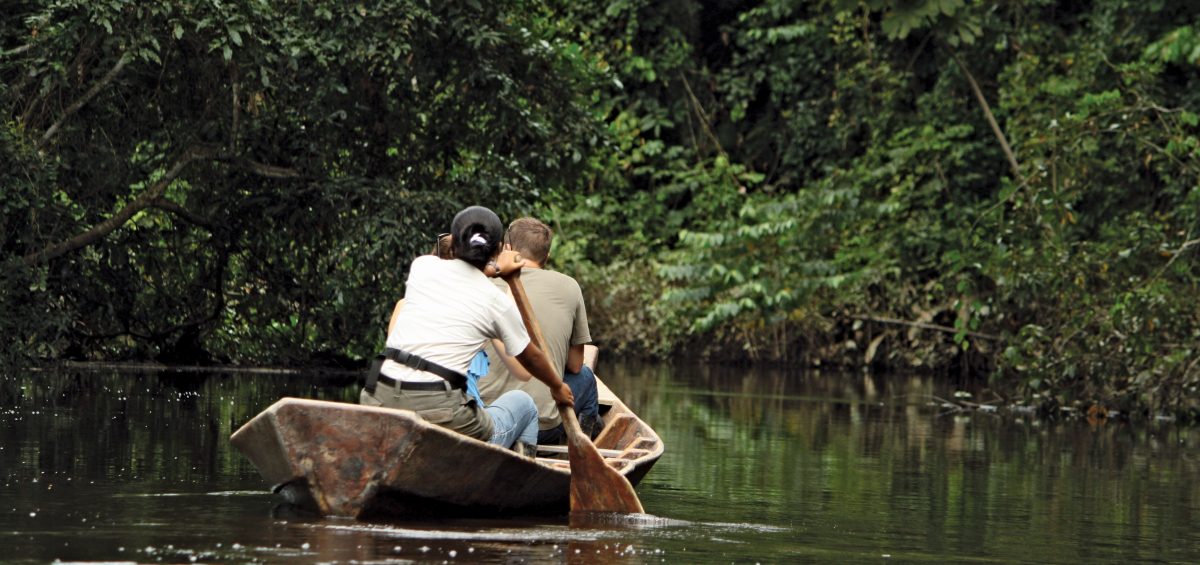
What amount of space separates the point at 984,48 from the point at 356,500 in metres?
23.5

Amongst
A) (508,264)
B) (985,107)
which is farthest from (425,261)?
(985,107)

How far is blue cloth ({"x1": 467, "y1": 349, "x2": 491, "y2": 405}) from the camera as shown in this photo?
845 centimetres

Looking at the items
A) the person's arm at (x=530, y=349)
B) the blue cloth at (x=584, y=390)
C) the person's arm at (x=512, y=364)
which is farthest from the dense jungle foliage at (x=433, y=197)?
the person's arm at (x=530, y=349)

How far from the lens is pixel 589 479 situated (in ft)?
29.2

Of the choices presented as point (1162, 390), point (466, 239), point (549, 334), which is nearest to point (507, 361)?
point (549, 334)

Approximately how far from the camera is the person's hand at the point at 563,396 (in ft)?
29.3

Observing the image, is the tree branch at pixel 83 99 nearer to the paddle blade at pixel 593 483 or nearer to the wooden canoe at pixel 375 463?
the paddle blade at pixel 593 483

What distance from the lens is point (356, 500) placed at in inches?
314

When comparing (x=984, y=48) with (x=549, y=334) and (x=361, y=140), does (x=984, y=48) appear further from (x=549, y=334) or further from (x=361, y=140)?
(x=549, y=334)

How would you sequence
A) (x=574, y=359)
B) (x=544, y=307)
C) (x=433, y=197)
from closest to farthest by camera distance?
(x=544, y=307), (x=574, y=359), (x=433, y=197)

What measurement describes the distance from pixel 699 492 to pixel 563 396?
164 cm

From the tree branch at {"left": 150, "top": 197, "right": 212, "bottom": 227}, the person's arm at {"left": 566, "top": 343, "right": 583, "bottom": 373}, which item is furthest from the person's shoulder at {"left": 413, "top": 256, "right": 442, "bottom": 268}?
the tree branch at {"left": 150, "top": 197, "right": 212, "bottom": 227}

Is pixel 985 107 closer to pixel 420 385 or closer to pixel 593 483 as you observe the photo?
pixel 593 483

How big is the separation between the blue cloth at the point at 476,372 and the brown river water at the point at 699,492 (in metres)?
0.63
